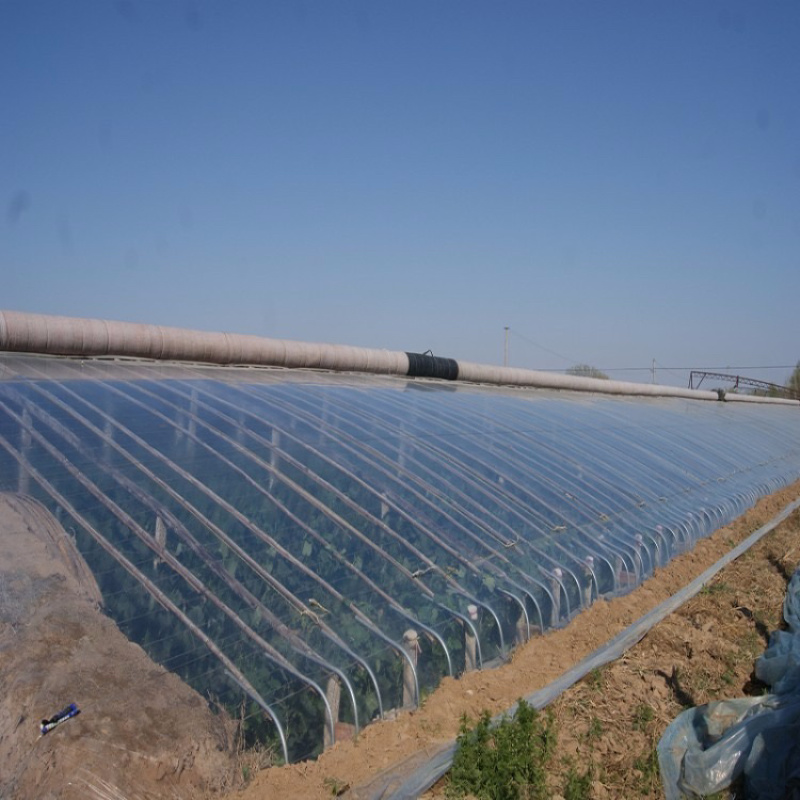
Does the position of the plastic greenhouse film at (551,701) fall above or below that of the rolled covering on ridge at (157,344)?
below

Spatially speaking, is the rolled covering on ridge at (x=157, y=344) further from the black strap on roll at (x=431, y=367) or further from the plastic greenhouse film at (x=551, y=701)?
the plastic greenhouse film at (x=551, y=701)

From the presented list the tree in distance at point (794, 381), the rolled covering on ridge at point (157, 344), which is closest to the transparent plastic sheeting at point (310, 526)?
the rolled covering on ridge at point (157, 344)

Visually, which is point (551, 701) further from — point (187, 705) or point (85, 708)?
point (85, 708)

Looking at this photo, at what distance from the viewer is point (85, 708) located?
448 centimetres

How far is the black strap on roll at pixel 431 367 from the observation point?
18797mm

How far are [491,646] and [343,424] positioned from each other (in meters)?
4.45

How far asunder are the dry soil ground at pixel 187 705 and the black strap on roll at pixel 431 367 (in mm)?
11155

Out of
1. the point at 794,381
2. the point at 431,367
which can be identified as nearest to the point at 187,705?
the point at 431,367

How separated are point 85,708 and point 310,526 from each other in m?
2.95

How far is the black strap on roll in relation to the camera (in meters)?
18.8

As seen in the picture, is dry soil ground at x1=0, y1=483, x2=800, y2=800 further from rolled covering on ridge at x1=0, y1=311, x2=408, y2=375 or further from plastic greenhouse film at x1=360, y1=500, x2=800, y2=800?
rolled covering on ridge at x1=0, y1=311, x2=408, y2=375

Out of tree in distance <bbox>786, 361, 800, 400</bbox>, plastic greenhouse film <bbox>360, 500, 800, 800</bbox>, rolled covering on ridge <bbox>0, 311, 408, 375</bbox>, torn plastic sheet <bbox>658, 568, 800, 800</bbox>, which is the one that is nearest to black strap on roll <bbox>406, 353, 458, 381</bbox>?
rolled covering on ridge <bbox>0, 311, 408, 375</bbox>

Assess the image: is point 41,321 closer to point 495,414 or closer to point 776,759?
point 495,414

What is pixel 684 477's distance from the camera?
53.2ft
